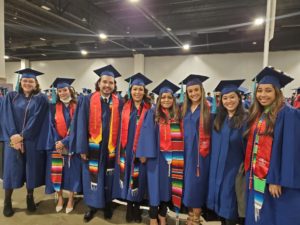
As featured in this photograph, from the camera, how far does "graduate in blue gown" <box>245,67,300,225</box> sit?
1751 mm

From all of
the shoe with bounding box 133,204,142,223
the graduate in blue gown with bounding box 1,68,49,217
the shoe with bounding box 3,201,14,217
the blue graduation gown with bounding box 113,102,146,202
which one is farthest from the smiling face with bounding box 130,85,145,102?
the shoe with bounding box 3,201,14,217

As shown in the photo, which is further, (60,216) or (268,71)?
(60,216)

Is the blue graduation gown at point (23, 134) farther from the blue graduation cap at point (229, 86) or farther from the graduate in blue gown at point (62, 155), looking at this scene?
the blue graduation cap at point (229, 86)

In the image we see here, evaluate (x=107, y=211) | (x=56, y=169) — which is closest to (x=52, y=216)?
(x=56, y=169)

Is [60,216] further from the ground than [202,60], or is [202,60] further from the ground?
[202,60]

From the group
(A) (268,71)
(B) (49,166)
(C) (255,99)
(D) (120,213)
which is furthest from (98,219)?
(A) (268,71)

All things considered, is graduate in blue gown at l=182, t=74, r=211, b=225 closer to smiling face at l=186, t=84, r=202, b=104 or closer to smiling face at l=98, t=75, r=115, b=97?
smiling face at l=186, t=84, r=202, b=104

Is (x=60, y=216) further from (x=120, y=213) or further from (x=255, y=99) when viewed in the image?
(x=255, y=99)

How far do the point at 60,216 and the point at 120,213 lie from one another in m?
0.71

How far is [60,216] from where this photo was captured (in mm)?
2918

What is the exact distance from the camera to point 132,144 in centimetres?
269

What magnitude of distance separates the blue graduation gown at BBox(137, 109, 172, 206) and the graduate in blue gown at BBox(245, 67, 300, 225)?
799 mm

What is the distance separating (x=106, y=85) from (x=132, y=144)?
0.72 metres

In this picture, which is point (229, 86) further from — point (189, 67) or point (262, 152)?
point (189, 67)
